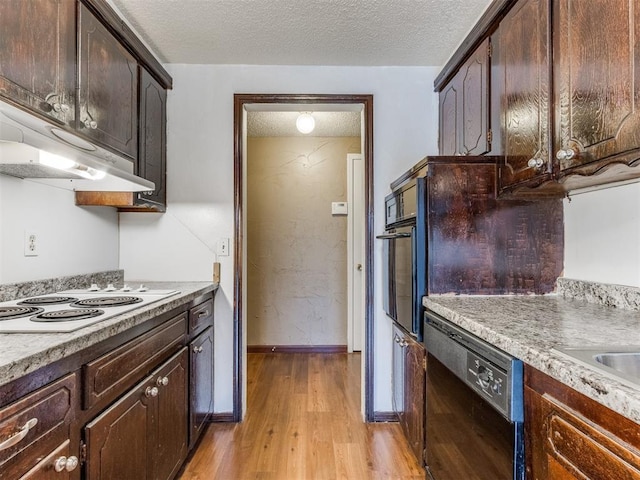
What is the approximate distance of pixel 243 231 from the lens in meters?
2.43

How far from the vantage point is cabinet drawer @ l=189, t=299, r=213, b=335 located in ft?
6.35

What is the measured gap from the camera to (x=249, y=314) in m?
3.83

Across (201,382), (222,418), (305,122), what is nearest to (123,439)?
(201,382)

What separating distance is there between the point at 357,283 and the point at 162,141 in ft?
7.32

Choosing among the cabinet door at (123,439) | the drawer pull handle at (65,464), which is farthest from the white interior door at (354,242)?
the drawer pull handle at (65,464)

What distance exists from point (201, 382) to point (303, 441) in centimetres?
67

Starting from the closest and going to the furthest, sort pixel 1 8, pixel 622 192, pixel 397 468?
pixel 1 8 < pixel 622 192 < pixel 397 468

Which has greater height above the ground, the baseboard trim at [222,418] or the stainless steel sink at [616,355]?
the stainless steel sink at [616,355]

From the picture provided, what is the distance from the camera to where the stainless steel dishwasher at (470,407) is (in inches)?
37.6

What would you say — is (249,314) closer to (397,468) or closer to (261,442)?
(261,442)

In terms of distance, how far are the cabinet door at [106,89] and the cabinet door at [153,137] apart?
0.25 feet

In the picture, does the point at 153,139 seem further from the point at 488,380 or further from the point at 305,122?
the point at 488,380

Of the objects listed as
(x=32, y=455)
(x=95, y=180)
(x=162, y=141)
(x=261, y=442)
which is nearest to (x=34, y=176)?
(x=95, y=180)

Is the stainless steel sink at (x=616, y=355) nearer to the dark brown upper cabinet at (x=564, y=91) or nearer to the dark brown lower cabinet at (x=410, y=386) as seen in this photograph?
the dark brown upper cabinet at (x=564, y=91)
